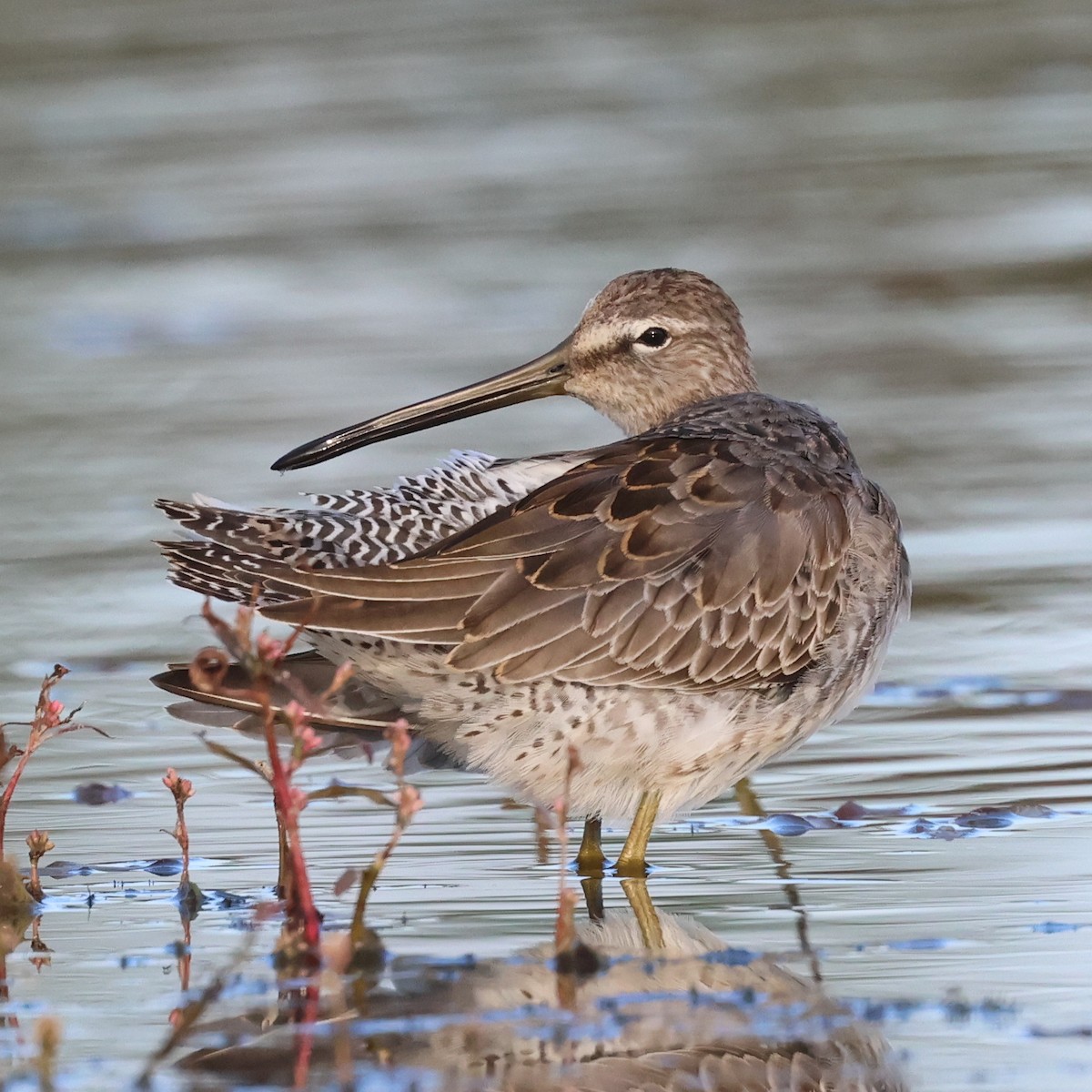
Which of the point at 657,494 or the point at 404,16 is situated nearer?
the point at 657,494

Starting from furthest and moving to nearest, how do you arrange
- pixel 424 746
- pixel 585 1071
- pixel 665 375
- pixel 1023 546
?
pixel 1023 546, pixel 665 375, pixel 424 746, pixel 585 1071

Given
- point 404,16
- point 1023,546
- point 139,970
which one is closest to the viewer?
point 139,970

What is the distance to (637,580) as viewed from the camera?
5.05 meters

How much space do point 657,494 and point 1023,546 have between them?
2621 mm

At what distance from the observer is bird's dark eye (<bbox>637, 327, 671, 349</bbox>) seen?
645cm

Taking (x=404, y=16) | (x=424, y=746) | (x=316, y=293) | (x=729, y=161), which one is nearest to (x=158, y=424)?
(x=316, y=293)

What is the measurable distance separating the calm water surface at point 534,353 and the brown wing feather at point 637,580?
1.32 feet

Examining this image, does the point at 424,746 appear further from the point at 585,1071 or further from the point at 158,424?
the point at 158,424

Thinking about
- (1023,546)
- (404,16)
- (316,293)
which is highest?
(404,16)

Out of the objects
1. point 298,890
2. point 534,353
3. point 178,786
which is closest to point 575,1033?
point 298,890

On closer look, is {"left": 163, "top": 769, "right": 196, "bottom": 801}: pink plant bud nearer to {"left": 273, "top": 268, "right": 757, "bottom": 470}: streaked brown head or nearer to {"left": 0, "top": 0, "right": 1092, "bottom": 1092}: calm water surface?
{"left": 0, "top": 0, "right": 1092, "bottom": 1092}: calm water surface

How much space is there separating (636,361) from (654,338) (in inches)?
3.0

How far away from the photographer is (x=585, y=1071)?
11.6 ft

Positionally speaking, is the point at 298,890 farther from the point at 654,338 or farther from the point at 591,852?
the point at 654,338
